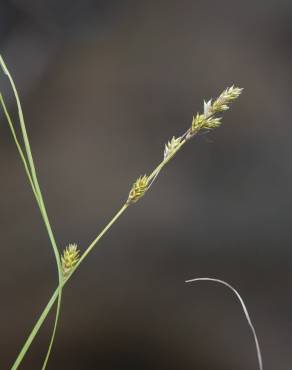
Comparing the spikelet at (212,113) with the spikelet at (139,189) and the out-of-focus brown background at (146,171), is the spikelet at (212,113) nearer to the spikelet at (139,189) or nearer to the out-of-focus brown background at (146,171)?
the spikelet at (139,189)

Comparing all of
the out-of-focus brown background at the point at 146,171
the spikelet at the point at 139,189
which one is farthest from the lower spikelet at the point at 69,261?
the out-of-focus brown background at the point at 146,171

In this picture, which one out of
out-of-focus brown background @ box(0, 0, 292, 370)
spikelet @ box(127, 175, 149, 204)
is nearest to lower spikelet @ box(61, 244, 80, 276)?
spikelet @ box(127, 175, 149, 204)

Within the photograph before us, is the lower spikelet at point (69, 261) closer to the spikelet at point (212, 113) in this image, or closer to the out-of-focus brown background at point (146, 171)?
the spikelet at point (212, 113)

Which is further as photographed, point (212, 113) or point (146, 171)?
point (146, 171)

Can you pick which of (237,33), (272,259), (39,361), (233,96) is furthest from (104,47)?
(233,96)

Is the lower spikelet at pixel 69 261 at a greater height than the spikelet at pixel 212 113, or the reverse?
the spikelet at pixel 212 113

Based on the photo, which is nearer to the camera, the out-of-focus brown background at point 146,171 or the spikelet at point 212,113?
the spikelet at point 212,113

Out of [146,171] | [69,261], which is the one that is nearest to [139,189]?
[69,261]

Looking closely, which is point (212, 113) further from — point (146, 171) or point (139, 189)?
point (146, 171)

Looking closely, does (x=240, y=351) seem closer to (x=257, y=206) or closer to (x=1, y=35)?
(x=257, y=206)
